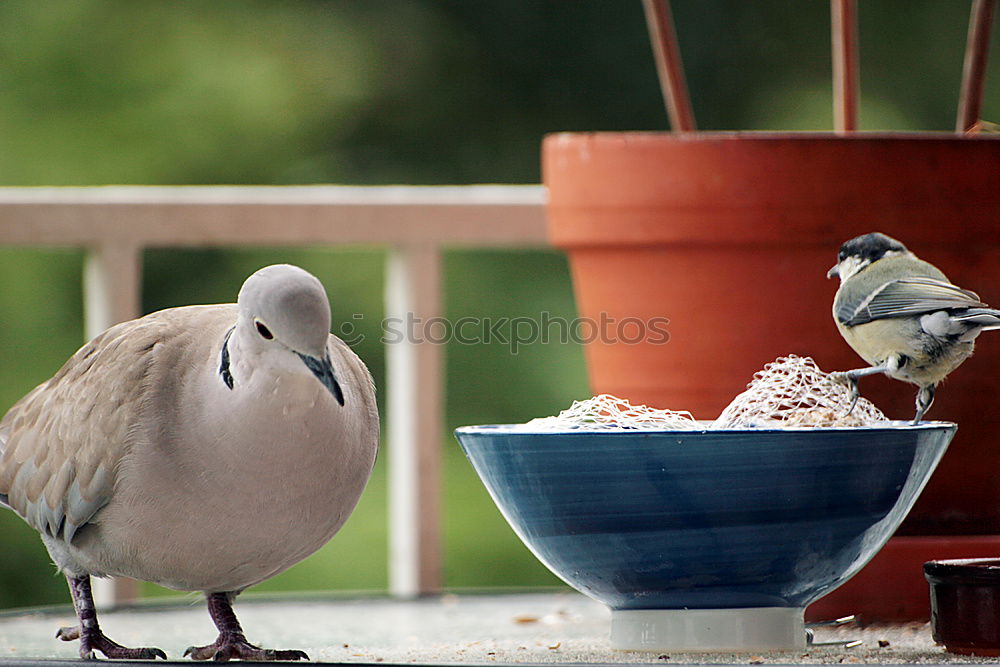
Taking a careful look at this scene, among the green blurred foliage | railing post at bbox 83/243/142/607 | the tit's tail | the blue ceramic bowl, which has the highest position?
the green blurred foliage

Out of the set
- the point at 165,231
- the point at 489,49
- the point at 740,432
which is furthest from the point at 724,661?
the point at 489,49

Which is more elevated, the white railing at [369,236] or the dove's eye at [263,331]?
the white railing at [369,236]

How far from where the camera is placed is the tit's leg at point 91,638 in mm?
1308

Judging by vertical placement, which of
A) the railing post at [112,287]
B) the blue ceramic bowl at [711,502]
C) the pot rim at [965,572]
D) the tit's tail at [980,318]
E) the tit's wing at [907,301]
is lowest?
the pot rim at [965,572]

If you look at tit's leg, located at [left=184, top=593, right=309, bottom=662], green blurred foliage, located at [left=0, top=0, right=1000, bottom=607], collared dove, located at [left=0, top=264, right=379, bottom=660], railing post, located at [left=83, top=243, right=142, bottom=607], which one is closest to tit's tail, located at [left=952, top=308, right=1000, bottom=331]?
collared dove, located at [left=0, top=264, right=379, bottom=660]

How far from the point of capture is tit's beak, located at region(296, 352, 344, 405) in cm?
114

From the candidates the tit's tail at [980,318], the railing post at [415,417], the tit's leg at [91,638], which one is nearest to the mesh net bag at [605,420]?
the tit's tail at [980,318]

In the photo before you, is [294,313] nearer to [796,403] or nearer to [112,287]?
[796,403]

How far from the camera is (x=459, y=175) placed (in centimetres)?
580

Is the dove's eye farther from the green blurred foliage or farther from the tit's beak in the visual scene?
the green blurred foliage

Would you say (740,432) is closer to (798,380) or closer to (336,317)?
(798,380)

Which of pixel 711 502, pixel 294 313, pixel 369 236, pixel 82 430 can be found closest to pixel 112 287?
pixel 369 236

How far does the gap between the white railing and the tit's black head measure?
1074mm

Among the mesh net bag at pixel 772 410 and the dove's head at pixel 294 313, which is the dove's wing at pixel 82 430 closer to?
the dove's head at pixel 294 313
